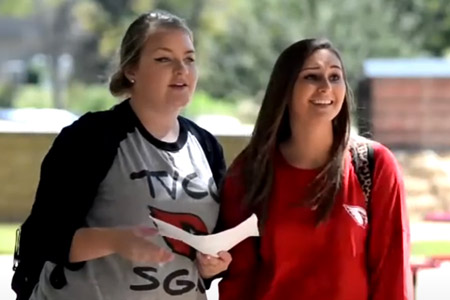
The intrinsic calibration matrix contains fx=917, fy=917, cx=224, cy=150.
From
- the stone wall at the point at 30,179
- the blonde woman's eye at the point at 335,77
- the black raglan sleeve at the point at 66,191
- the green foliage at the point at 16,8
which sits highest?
the blonde woman's eye at the point at 335,77

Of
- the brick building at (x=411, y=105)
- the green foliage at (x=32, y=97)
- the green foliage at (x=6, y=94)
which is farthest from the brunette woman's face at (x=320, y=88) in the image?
the green foliage at (x=6, y=94)

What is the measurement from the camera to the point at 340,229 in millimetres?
1651

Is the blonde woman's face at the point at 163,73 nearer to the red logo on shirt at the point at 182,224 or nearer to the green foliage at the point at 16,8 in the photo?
the red logo on shirt at the point at 182,224

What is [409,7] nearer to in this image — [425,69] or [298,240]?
[425,69]

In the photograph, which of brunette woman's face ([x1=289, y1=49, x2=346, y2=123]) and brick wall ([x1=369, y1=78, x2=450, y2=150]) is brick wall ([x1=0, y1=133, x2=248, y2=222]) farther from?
brunette woman's face ([x1=289, y1=49, x2=346, y2=123])

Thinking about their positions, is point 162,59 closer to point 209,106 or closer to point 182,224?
point 182,224

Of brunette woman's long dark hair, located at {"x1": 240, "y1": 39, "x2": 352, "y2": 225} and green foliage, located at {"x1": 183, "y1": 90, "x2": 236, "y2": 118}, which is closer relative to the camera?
brunette woman's long dark hair, located at {"x1": 240, "y1": 39, "x2": 352, "y2": 225}

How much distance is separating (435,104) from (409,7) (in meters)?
1.60

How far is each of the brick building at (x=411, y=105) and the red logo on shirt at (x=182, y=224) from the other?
16.7 feet

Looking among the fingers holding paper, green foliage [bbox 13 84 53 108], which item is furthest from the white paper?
green foliage [bbox 13 84 53 108]

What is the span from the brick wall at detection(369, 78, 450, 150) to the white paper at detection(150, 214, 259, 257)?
5169 mm

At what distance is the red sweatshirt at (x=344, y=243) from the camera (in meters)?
1.66

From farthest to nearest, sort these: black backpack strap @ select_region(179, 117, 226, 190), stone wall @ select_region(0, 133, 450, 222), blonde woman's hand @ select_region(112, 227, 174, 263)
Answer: stone wall @ select_region(0, 133, 450, 222)
black backpack strap @ select_region(179, 117, 226, 190)
blonde woman's hand @ select_region(112, 227, 174, 263)

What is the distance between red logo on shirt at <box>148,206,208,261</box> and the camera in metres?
1.62
